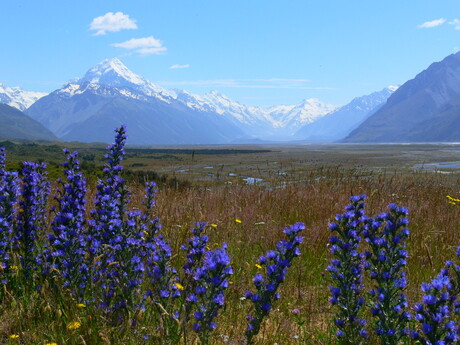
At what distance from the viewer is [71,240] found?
3.56 metres

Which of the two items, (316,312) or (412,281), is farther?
(412,281)

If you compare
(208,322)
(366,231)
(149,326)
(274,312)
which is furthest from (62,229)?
(366,231)

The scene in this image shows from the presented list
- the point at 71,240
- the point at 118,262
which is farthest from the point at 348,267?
the point at 71,240

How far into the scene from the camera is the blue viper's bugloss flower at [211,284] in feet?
7.72

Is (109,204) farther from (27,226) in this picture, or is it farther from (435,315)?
(435,315)

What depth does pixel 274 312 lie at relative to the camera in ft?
13.6

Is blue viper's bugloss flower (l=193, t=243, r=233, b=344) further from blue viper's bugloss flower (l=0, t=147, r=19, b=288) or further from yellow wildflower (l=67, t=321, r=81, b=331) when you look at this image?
blue viper's bugloss flower (l=0, t=147, r=19, b=288)

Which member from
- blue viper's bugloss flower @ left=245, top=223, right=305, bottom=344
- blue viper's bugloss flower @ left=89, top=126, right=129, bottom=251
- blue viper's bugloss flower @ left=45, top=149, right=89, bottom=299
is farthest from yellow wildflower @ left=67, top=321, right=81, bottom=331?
blue viper's bugloss flower @ left=245, top=223, right=305, bottom=344

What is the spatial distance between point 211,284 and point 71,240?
1.76 m

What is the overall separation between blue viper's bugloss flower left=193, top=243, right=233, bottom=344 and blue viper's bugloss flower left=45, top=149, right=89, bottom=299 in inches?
55.6

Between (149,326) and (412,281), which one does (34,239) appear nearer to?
(149,326)

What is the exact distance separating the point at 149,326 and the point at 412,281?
3.37m

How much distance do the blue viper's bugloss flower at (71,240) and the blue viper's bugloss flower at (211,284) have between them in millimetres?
1412

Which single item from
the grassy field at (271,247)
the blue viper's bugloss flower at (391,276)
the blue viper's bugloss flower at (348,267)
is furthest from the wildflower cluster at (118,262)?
the blue viper's bugloss flower at (391,276)
